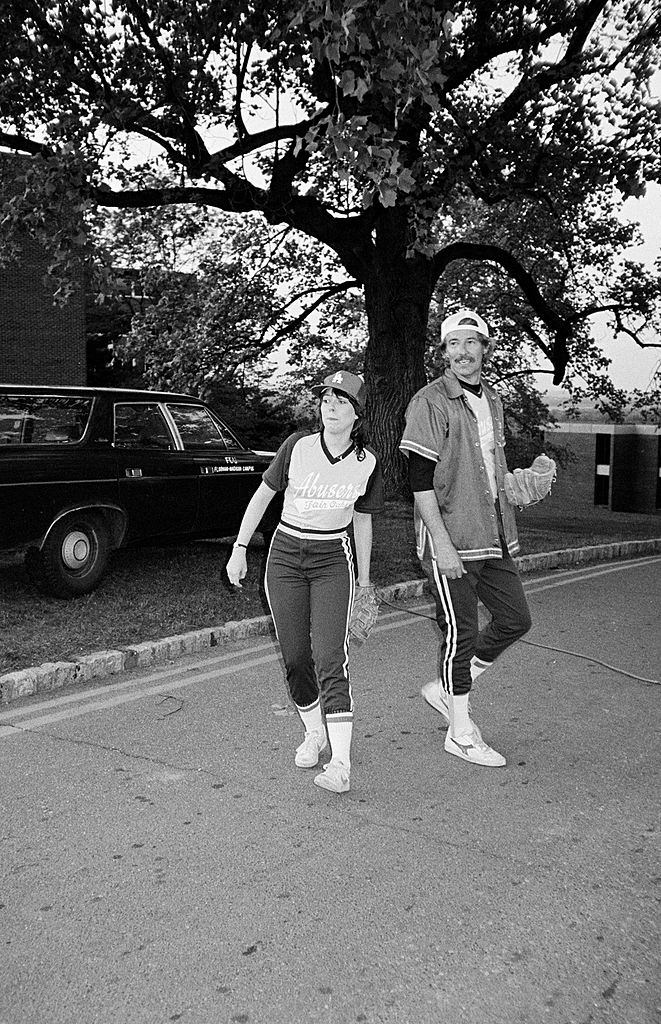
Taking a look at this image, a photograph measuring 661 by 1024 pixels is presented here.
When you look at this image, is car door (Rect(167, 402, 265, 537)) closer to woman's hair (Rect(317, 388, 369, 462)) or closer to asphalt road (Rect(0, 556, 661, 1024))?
asphalt road (Rect(0, 556, 661, 1024))

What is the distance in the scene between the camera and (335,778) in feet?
15.8

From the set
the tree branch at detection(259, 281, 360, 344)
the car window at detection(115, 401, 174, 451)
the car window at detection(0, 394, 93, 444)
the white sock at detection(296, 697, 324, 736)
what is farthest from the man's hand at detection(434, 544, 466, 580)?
the tree branch at detection(259, 281, 360, 344)

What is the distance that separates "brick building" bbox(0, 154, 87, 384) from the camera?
30469 millimetres

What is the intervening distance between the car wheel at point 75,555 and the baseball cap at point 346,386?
457 cm

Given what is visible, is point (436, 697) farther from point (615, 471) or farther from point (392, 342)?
point (615, 471)

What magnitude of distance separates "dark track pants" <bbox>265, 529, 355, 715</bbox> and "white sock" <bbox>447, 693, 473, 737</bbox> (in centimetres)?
64

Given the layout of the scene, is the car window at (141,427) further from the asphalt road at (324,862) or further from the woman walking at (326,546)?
the woman walking at (326,546)

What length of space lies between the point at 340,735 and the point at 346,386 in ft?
5.22

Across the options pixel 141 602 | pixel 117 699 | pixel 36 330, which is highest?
pixel 36 330

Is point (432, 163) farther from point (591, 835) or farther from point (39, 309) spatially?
point (39, 309)

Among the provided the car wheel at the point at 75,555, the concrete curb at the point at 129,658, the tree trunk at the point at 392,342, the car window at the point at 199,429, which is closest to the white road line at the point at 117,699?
the concrete curb at the point at 129,658

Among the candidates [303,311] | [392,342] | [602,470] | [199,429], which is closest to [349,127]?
[199,429]

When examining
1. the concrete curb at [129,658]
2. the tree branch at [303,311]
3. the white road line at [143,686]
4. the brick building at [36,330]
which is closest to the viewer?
the white road line at [143,686]

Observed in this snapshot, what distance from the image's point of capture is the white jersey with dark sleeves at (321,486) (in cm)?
493
